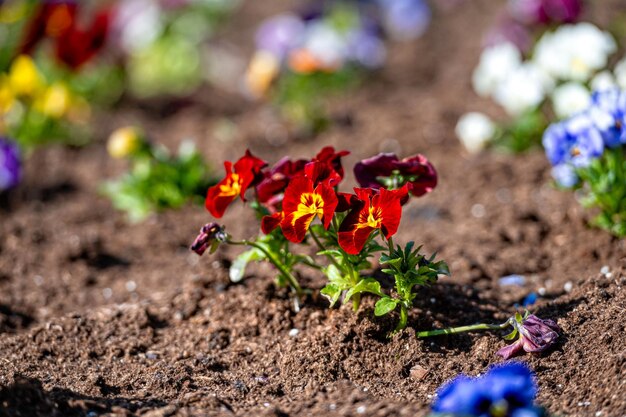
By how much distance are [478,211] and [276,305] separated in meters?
1.56

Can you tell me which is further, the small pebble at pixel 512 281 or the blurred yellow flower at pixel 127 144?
the blurred yellow flower at pixel 127 144

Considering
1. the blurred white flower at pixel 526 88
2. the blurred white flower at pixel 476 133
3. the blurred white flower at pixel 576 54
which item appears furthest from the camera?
the blurred white flower at pixel 476 133

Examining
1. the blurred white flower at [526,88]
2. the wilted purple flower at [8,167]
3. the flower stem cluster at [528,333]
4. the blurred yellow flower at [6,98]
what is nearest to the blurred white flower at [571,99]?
the blurred white flower at [526,88]

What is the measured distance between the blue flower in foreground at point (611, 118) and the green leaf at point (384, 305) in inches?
47.7

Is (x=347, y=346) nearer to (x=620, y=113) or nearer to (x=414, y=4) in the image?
(x=620, y=113)

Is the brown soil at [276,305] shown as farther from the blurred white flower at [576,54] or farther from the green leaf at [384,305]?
the blurred white flower at [576,54]

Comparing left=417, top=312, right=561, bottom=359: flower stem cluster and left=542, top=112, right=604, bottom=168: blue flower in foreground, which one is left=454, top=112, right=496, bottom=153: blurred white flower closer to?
left=542, top=112, right=604, bottom=168: blue flower in foreground

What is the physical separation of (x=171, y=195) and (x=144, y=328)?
1512mm

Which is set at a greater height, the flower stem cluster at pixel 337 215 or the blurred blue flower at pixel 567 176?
the flower stem cluster at pixel 337 215

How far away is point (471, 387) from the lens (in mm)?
2100

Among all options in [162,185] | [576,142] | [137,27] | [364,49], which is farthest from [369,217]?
[137,27]

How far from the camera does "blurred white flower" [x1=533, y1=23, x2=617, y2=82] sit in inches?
182

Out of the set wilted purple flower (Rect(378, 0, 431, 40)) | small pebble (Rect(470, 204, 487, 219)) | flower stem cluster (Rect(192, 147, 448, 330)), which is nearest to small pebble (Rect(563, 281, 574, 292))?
flower stem cluster (Rect(192, 147, 448, 330))

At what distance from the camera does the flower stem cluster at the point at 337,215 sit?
8.95 ft
